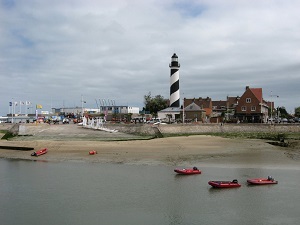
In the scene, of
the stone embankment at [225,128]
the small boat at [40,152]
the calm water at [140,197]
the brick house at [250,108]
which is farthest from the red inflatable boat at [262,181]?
the brick house at [250,108]

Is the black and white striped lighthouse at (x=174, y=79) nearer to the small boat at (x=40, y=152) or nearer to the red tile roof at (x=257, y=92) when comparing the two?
the red tile roof at (x=257, y=92)

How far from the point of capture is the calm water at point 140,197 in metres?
19.3

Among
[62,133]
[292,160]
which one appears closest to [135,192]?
[292,160]

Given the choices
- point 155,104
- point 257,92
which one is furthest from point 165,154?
point 155,104

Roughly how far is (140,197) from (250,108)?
3507 inches

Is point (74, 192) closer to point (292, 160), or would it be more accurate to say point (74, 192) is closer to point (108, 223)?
point (108, 223)

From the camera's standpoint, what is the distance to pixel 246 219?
19141 millimetres

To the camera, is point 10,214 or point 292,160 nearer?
point 10,214

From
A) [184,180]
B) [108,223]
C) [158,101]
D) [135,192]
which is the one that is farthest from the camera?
[158,101]

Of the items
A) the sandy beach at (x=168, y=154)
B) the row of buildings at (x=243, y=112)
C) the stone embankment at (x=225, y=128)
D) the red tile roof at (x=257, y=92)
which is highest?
the red tile roof at (x=257, y=92)

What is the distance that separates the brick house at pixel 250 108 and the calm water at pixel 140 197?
7718cm

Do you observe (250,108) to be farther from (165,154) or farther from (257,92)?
(165,154)

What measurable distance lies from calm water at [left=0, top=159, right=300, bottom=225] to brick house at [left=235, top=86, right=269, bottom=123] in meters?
77.2

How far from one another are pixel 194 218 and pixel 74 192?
8498 mm
